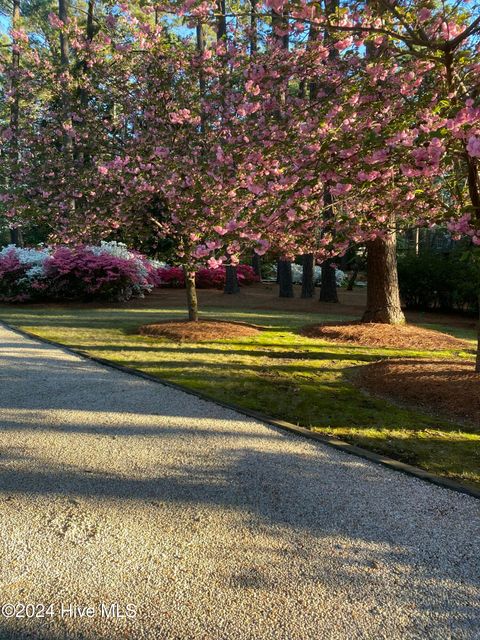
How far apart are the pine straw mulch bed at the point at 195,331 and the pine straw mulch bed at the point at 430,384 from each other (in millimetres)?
3518

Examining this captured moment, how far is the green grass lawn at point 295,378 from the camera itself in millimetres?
4148

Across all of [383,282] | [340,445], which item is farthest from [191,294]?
[340,445]

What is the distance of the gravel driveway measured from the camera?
2027 mm

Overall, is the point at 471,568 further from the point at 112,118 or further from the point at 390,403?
the point at 112,118

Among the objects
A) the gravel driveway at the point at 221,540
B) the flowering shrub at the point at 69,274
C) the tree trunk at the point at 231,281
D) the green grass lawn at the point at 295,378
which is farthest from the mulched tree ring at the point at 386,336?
the tree trunk at the point at 231,281

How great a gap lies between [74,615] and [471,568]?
6.11 ft

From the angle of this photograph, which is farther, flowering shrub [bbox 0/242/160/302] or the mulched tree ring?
flowering shrub [bbox 0/242/160/302]

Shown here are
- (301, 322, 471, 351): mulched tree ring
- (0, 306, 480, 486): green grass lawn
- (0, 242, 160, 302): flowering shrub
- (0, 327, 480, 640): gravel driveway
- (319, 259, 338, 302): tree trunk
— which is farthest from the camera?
(319, 259, 338, 302): tree trunk

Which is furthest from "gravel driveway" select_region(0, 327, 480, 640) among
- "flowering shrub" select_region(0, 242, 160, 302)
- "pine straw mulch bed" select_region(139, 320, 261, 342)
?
"flowering shrub" select_region(0, 242, 160, 302)

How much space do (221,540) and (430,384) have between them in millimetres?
3869

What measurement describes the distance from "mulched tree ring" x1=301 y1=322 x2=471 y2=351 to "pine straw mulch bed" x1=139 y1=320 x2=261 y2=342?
1.44 m

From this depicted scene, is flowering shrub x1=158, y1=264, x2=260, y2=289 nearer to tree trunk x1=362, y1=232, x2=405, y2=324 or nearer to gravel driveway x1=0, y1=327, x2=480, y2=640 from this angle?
tree trunk x1=362, y1=232, x2=405, y2=324

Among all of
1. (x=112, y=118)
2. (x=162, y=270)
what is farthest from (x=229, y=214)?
(x=162, y=270)

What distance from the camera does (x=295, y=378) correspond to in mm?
6539
